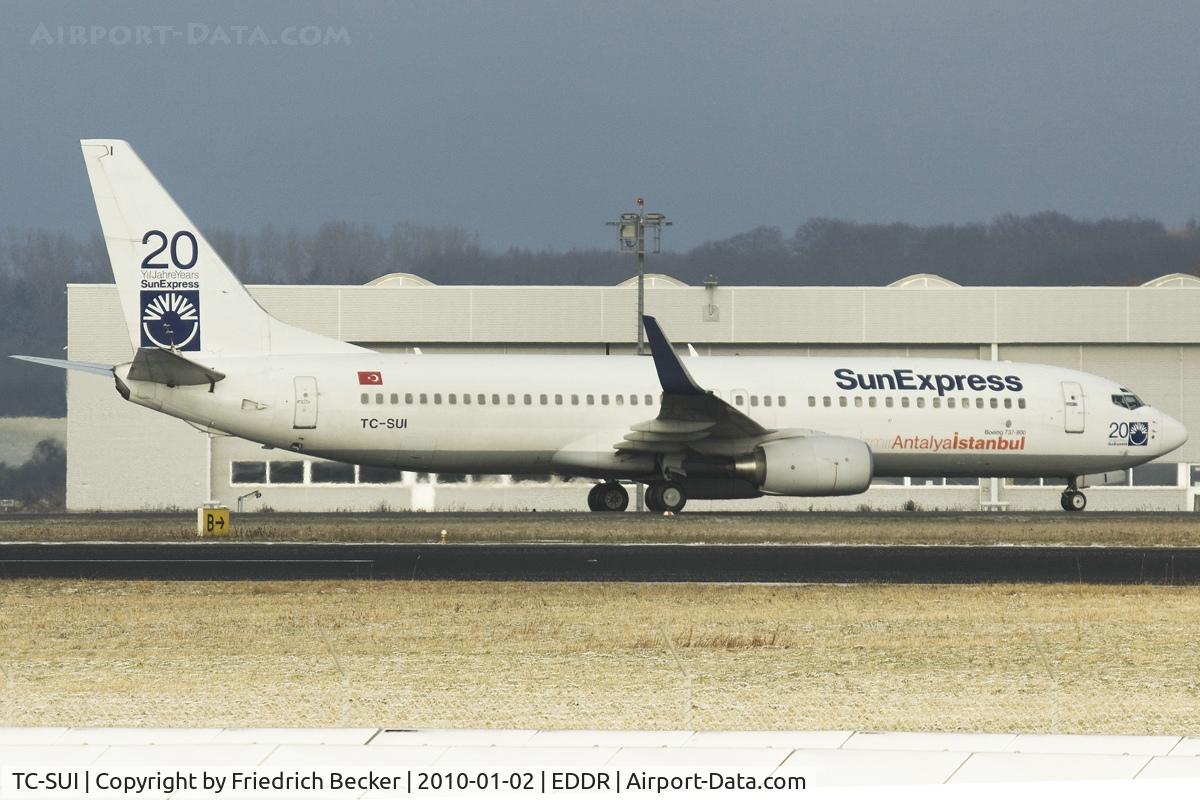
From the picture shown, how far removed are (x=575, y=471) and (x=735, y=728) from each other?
86.7 ft

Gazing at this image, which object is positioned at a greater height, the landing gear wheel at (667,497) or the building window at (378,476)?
the landing gear wheel at (667,497)

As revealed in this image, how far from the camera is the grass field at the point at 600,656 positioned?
10719 millimetres

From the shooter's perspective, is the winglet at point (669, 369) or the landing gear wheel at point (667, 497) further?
the landing gear wheel at point (667, 497)

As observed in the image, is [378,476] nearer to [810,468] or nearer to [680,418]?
[680,418]

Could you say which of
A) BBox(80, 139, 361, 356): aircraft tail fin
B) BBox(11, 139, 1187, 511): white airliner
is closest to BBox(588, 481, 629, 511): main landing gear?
BBox(11, 139, 1187, 511): white airliner

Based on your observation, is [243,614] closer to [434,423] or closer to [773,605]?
[773,605]

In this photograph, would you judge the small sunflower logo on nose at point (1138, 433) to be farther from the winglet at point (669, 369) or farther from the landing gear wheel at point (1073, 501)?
the winglet at point (669, 369)

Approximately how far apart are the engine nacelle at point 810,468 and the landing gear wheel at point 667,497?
104 inches

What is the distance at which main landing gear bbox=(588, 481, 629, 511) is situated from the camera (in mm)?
38031

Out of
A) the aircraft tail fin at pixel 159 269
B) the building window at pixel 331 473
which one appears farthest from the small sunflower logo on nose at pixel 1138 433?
the building window at pixel 331 473

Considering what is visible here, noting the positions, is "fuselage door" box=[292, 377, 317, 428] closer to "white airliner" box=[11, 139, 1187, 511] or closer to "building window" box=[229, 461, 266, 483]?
"white airliner" box=[11, 139, 1187, 511]

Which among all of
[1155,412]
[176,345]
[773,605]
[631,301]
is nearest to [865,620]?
[773,605]

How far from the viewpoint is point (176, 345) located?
34.7 meters

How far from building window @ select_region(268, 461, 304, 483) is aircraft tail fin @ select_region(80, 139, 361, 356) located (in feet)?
51.9
